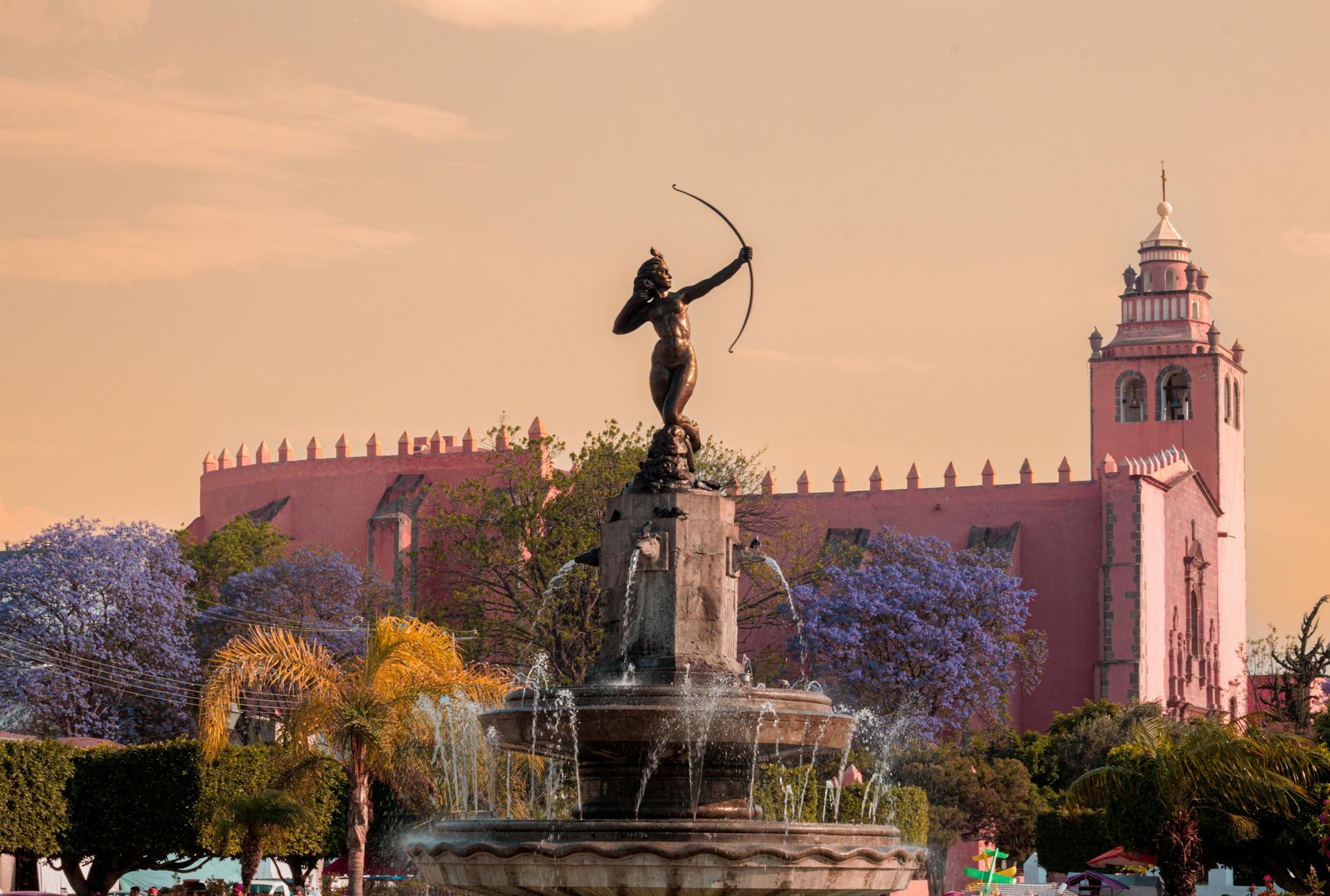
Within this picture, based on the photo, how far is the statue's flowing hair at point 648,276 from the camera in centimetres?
1725

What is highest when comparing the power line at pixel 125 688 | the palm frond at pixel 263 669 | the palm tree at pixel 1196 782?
the palm frond at pixel 263 669

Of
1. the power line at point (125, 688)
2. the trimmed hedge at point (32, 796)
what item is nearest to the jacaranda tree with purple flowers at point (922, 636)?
the power line at point (125, 688)

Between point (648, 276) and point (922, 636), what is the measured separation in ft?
119

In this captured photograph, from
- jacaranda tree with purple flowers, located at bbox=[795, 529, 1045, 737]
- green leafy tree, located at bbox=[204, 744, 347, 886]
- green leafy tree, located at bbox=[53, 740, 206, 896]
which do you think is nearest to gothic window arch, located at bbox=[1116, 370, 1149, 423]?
jacaranda tree with purple flowers, located at bbox=[795, 529, 1045, 737]

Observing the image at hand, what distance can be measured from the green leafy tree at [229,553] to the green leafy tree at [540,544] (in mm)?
9703

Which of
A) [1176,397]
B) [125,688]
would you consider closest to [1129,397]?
[1176,397]

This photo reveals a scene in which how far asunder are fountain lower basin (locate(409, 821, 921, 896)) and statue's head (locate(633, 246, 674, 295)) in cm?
456

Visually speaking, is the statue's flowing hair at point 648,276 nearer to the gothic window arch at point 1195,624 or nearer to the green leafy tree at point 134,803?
the green leafy tree at point 134,803

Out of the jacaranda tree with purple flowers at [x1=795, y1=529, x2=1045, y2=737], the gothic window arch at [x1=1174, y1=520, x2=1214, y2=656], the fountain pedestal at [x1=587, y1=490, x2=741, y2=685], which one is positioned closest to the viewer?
the fountain pedestal at [x1=587, y1=490, x2=741, y2=685]

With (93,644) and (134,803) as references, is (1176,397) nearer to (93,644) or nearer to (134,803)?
(93,644)

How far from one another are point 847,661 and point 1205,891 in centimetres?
1384

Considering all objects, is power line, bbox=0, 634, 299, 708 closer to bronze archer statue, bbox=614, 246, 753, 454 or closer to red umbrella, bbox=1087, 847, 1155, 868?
red umbrella, bbox=1087, 847, 1155, 868

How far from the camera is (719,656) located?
16.4 meters

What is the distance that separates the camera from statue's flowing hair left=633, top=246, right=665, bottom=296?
17.2m
